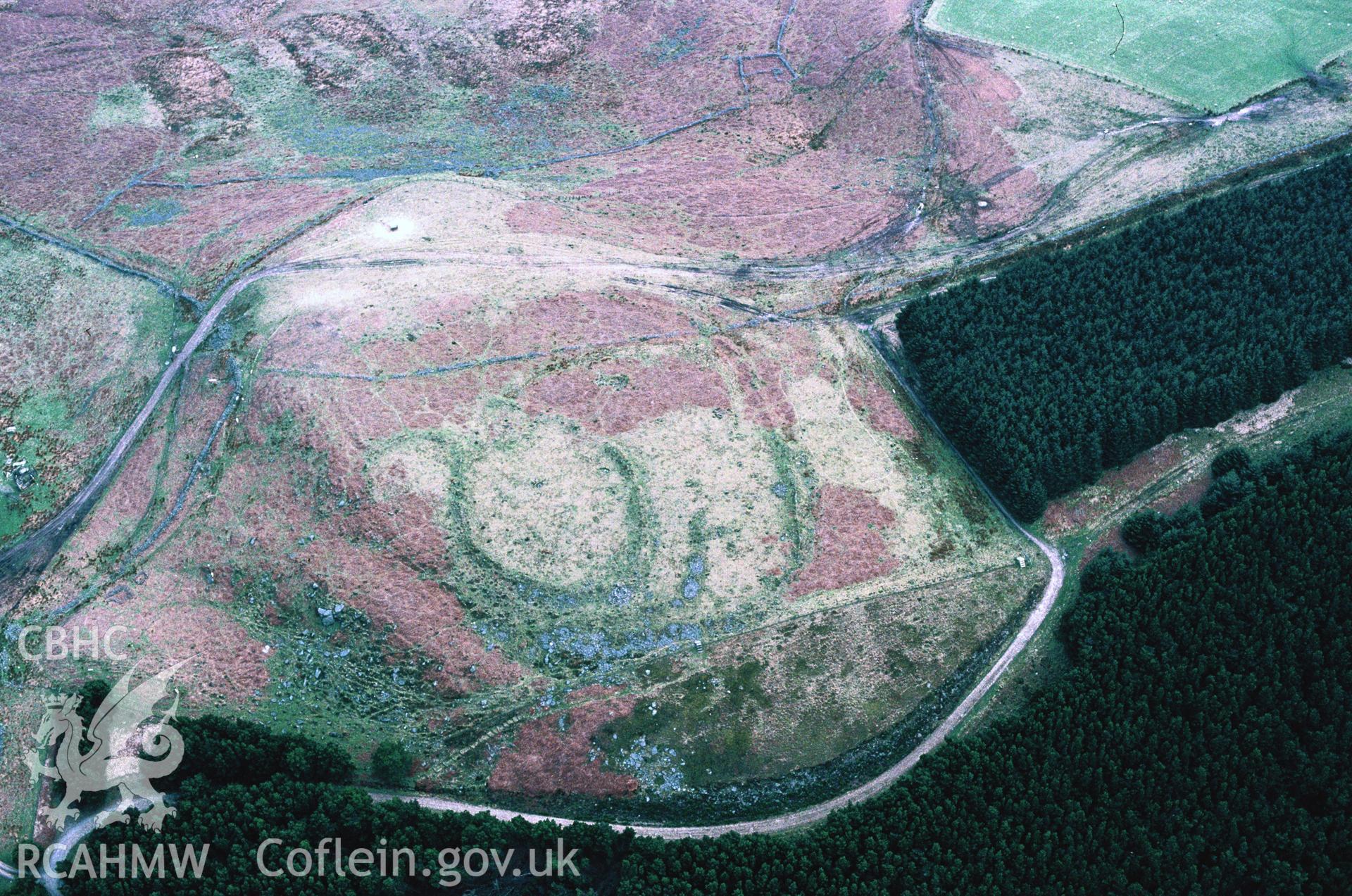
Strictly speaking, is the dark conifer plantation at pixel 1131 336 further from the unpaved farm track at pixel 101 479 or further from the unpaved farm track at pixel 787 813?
the unpaved farm track at pixel 101 479

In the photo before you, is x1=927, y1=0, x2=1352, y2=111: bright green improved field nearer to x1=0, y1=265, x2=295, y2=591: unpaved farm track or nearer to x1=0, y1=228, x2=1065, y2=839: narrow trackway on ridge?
x1=0, y1=228, x2=1065, y2=839: narrow trackway on ridge

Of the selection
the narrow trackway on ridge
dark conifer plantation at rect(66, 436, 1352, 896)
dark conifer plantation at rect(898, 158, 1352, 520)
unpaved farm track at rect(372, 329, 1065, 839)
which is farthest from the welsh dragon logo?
dark conifer plantation at rect(898, 158, 1352, 520)

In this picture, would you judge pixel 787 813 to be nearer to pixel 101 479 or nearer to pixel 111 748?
pixel 111 748

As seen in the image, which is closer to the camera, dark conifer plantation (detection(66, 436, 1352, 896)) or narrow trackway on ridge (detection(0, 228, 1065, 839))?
dark conifer plantation (detection(66, 436, 1352, 896))

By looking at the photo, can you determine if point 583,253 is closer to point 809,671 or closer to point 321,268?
point 321,268

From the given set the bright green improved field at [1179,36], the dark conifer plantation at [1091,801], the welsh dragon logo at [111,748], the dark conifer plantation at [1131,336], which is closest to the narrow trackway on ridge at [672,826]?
the dark conifer plantation at [1131,336]

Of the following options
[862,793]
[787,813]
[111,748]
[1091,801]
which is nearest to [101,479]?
[111,748]
